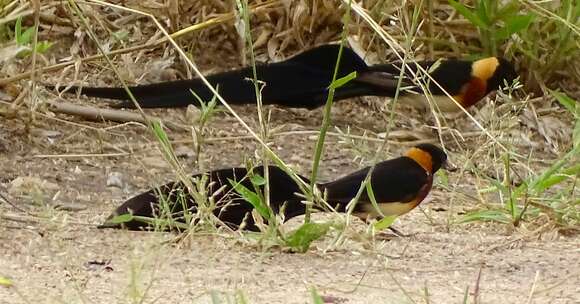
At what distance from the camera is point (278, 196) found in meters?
2.73

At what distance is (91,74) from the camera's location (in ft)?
13.6

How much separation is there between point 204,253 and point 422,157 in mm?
978

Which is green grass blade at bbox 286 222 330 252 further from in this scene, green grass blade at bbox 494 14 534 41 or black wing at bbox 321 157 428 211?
green grass blade at bbox 494 14 534 41

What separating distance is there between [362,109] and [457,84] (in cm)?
33

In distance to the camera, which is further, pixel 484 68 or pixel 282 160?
pixel 484 68

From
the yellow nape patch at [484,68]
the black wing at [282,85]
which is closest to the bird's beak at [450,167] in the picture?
the black wing at [282,85]

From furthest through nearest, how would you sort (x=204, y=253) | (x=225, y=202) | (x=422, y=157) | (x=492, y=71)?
(x=492, y=71) < (x=422, y=157) < (x=225, y=202) < (x=204, y=253)

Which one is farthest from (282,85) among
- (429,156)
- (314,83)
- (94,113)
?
(429,156)

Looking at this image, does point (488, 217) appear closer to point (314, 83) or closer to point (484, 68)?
point (314, 83)

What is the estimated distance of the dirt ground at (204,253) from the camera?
6.90 feet

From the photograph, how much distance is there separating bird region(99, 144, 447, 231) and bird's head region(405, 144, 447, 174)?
0.14m

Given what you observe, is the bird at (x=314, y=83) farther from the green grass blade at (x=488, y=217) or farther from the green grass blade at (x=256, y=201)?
the green grass blade at (x=256, y=201)

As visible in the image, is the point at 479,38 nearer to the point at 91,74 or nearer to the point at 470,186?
the point at 470,186

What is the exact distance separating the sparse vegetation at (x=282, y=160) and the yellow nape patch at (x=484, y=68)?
111 mm
